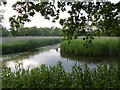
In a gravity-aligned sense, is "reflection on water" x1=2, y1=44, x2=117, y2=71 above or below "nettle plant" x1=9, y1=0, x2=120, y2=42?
below

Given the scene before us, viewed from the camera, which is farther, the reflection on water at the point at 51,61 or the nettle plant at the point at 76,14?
the reflection on water at the point at 51,61

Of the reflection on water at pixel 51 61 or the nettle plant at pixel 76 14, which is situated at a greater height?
the nettle plant at pixel 76 14

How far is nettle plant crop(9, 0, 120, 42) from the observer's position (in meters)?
2.15

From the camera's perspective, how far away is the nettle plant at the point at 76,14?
2.15 m

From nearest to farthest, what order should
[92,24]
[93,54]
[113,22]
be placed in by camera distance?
[113,22], [92,24], [93,54]

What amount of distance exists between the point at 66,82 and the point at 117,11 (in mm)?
1448

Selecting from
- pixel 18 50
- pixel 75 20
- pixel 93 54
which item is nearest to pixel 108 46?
pixel 93 54

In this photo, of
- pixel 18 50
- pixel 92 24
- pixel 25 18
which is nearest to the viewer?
pixel 25 18

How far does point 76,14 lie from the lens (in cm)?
226

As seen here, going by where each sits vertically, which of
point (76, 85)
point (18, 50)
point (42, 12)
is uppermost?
point (42, 12)

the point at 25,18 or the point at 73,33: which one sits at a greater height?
the point at 25,18

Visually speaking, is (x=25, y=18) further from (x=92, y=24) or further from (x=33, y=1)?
(x=92, y=24)

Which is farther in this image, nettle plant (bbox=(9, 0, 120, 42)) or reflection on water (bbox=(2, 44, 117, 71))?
reflection on water (bbox=(2, 44, 117, 71))

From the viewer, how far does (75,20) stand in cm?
228
